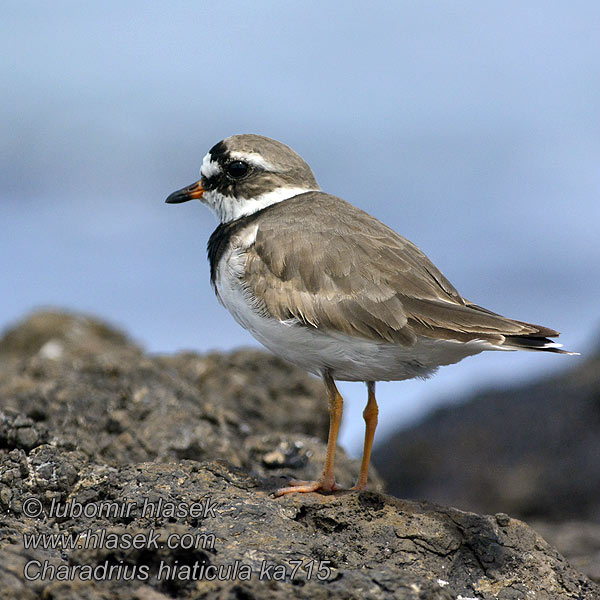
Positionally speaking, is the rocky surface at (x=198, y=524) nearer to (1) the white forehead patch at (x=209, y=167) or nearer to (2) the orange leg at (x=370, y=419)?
(2) the orange leg at (x=370, y=419)

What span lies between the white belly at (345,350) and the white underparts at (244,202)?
3.07ft

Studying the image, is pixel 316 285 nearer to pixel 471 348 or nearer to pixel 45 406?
pixel 471 348

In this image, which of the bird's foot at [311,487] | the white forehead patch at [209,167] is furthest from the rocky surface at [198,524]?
the white forehead patch at [209,167]

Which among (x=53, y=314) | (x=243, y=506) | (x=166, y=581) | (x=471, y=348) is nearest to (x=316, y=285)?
(x=471, y=348)

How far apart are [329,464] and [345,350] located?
84cm

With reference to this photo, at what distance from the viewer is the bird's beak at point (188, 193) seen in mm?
7762

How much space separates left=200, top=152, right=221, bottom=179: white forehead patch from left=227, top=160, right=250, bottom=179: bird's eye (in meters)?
0.16

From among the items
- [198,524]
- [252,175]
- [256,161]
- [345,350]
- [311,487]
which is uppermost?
[256,161]

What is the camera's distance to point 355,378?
20.8 feet

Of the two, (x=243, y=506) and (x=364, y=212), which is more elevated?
(x=364, y=212)

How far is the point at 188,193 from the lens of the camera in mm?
7785

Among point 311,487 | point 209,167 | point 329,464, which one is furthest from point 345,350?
point 209,167

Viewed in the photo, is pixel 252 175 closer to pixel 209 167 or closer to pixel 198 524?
pixel 209 167

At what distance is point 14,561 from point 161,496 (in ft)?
3.94
